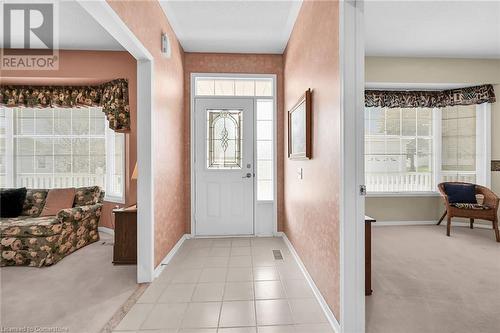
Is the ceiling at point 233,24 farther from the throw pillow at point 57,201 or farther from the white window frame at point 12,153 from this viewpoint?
the throw pillow at point 57,201

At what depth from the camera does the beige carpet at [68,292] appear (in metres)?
1.85

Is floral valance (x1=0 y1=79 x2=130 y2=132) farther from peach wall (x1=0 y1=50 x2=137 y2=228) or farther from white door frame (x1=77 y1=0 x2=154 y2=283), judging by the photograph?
white door frame (x1=77 y1=0 x2=154 y2=283)

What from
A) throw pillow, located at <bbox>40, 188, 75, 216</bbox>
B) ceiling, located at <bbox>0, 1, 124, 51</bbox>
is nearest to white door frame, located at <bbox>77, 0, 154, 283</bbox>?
ceiling, located at <bbox>0, 1, 124, 51</bbox>

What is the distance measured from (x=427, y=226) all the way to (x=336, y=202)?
369 centimetres

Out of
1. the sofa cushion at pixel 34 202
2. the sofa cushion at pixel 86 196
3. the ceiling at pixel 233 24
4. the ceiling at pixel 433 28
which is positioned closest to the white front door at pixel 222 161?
the ceiling at pixel 233 24

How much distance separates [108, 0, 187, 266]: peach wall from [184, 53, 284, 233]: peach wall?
→ 12cm

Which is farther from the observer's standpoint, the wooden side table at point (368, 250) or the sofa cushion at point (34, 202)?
the sofa cushion at point (34, 202)

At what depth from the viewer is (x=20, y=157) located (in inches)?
157

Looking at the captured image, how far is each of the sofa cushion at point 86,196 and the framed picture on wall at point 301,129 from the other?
9.21 ft

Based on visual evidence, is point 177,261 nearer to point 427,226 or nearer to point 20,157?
point 20,157

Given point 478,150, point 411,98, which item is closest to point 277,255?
point 411,98

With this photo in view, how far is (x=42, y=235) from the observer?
9.12 feet

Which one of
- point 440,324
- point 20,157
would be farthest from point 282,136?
point 20,157

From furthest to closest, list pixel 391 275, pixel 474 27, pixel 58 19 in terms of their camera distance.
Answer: pixel 474 27 → pixel 58 19 → pixel 391 275
